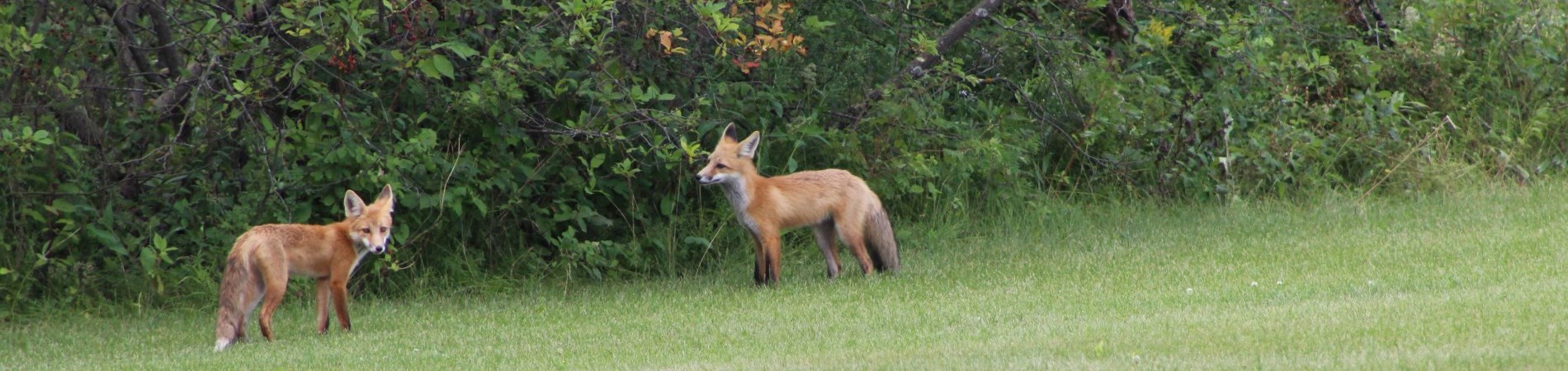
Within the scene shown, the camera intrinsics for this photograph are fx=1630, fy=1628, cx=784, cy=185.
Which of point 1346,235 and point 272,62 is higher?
point 272,62

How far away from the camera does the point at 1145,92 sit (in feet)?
42.5

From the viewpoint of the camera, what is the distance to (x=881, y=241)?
10594 mm

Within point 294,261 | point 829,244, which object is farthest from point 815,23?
point 294,261

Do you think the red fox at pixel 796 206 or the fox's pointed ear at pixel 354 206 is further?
the red fox at pixel 796 206

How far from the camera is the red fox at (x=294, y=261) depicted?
28.1 ft

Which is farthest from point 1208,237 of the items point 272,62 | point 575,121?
point 272,62

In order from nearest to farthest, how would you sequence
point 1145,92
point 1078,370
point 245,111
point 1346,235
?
point 1078,370, point 245,111, point 1346,235, point 1145,92

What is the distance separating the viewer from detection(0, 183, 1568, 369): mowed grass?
688cm

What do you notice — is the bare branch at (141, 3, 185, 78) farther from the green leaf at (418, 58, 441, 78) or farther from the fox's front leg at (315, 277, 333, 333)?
the fox's front leg at (315, 277, 333, 333)

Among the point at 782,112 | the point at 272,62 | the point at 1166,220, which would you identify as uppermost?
the point at 272,62

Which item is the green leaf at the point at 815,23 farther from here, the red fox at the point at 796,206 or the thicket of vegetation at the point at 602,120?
the red fox at the point at 796,206

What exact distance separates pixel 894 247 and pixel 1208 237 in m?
2.36

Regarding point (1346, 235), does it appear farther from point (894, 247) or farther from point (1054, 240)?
point (894, 247)

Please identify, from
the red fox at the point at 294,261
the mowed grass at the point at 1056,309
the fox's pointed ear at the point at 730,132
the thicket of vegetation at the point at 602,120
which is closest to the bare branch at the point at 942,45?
the thicket of vegetation at the point at 602,120
